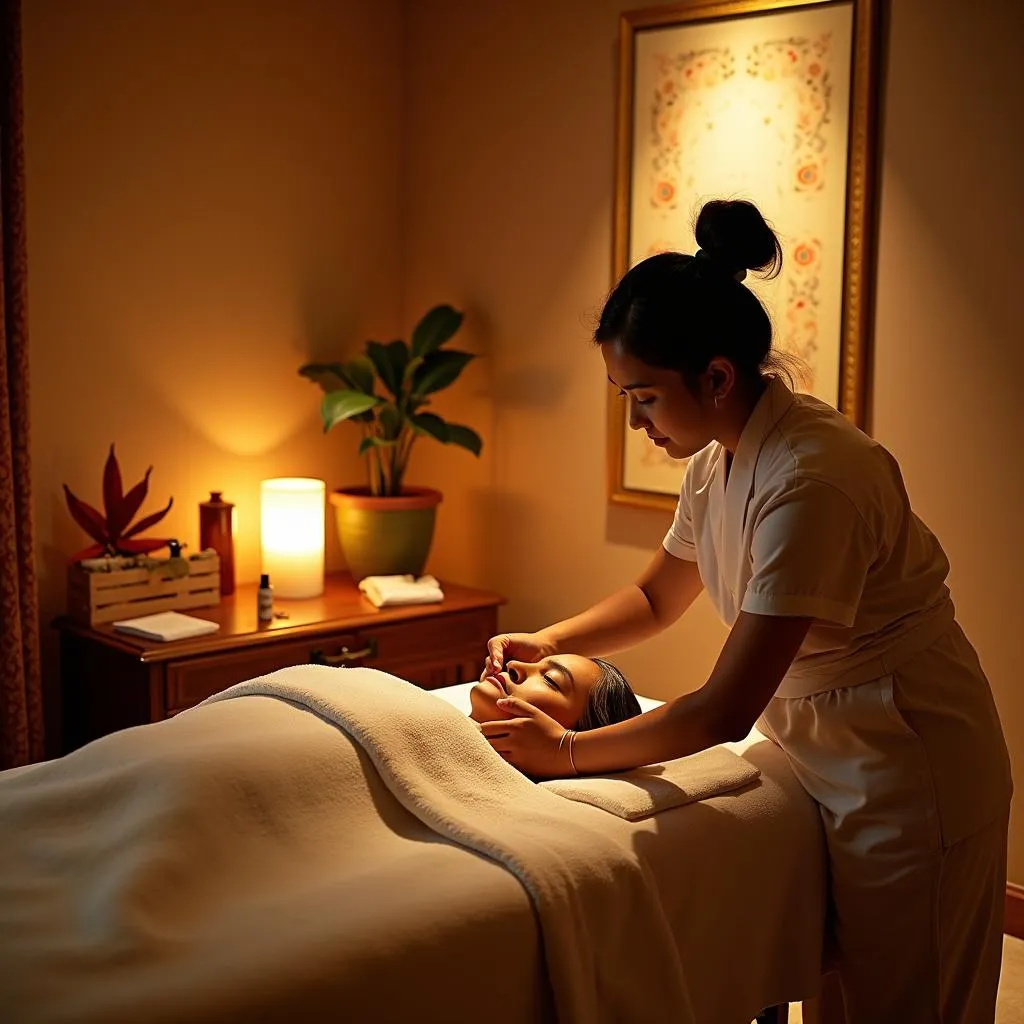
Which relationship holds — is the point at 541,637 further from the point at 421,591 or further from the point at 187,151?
the point at 187,151

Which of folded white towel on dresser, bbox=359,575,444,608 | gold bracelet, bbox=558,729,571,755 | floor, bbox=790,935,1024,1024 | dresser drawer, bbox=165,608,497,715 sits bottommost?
floor, bbox=790,935,1024,1024

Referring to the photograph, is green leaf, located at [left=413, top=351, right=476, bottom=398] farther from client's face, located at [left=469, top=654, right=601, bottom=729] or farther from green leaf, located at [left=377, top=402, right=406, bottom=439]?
client's face, located at [left=469, top=654, right=601, bottom=729]

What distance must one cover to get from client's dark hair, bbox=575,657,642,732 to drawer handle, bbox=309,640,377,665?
1187 millimetres

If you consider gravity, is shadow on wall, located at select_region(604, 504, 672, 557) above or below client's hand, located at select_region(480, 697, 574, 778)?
above

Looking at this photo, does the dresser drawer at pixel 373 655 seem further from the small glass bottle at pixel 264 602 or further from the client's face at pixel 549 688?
the client's face at pixel 549 688

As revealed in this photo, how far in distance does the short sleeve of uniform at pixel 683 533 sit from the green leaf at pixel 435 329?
1.47 m

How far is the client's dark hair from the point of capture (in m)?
2.09

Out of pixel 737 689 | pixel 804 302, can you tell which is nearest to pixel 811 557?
pixel 737 689

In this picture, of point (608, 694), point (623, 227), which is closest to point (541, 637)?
point (608, 694)

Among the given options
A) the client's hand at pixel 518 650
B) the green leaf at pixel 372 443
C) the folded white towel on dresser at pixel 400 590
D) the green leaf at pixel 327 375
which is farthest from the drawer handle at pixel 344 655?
the client's hand at pixel 518 650

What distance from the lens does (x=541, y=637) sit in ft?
7.50

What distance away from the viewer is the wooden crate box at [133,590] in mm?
3092

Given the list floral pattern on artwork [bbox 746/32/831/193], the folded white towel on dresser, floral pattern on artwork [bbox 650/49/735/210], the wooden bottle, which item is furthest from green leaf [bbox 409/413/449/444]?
floral pattern on artwork [bbox 746/32/831/193]

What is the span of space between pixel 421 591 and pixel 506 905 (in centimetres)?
189
